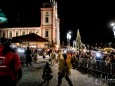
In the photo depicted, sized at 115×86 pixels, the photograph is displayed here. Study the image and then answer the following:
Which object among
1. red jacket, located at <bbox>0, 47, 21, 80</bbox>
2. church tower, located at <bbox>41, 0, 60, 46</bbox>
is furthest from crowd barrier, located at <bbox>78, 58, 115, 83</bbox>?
church tower, located at <bbox>41, 0, 60, 46</bbox>

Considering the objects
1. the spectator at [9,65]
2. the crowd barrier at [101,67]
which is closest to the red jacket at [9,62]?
the spectator at [9,65]

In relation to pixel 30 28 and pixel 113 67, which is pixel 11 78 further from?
pixel 30 28

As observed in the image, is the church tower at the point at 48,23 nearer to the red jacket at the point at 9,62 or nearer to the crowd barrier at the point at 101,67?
the crowd barrier at the point at 101,67

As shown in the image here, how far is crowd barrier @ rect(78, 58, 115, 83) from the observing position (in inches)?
713

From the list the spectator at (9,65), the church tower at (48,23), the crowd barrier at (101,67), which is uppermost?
the church tower at (48,23)

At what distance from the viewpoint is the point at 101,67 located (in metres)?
20.6

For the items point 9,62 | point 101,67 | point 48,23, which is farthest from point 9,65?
point 48,23

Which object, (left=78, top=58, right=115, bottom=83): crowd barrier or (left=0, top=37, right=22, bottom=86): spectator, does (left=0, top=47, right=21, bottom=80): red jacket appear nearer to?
(left=0, top=37, right=22, bottom=86): spectator

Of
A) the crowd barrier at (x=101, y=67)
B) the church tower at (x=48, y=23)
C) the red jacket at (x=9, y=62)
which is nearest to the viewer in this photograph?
the red jacket at (x=9, y=62)

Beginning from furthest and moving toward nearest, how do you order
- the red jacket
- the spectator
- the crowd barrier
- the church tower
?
the church tower → the crowd barrier → the red jacket → the spectator

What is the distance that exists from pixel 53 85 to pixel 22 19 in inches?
3469

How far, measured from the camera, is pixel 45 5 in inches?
3287

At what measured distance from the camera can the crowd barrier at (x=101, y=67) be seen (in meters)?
18.1

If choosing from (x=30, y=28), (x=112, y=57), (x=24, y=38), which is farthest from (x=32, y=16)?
(x=112, y=57)
